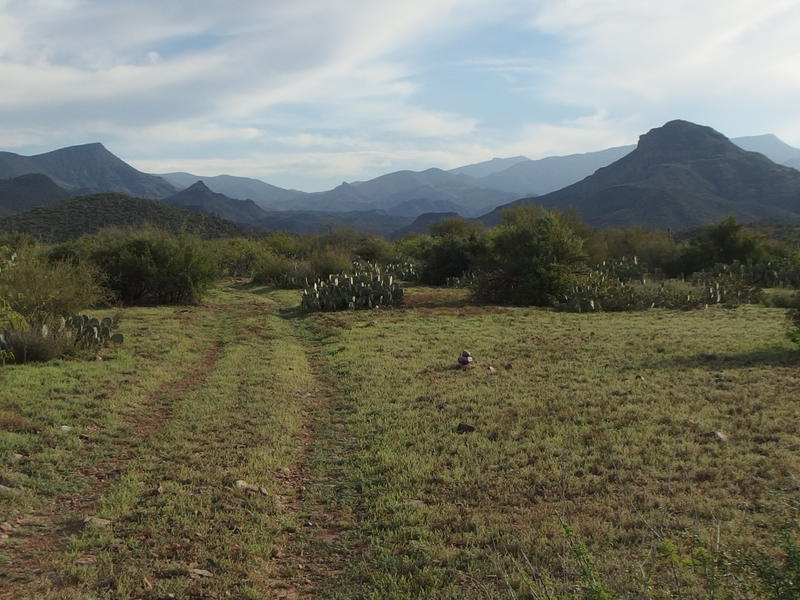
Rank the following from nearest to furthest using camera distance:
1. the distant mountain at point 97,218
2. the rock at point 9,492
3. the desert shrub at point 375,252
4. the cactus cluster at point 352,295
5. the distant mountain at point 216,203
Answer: the rock at point 9,492
the cactus cluster at point 352,295
the desert shrub at point 375,252
the distant mountain at point 97,218
the distant mountain at point 216,203

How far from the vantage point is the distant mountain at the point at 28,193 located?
93.6 metres

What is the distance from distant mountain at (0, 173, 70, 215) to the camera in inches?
3686

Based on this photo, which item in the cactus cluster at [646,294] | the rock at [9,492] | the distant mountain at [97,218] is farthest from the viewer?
the distant mountain at [97,218]

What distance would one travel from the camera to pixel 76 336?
11188 millimetres

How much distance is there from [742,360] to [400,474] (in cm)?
741

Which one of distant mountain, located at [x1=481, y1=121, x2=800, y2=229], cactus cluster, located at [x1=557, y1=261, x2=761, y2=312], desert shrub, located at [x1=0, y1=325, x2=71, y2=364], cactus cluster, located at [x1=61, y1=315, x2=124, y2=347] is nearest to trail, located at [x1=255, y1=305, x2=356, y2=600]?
desert shrub, located at [x1=0, y1=325, x2=71, y2=364]

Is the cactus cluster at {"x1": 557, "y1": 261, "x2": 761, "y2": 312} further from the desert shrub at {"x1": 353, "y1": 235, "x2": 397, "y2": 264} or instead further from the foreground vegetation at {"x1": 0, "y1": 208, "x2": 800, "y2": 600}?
the desert shrub at {"x1": 353, "y1": 235, "x2": 397, "y2": 264}

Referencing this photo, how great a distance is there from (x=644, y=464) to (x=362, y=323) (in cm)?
1110

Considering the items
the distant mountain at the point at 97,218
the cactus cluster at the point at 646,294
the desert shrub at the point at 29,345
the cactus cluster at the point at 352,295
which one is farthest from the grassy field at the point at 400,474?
the distant mountain at the point at 97,218

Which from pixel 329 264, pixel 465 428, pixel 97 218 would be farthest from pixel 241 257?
pixel 465 428

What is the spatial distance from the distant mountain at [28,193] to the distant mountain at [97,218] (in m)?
38.8

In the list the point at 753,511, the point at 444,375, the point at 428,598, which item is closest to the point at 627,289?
the point at 444,375

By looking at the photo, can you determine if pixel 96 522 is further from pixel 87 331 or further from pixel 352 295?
pixel 352 295

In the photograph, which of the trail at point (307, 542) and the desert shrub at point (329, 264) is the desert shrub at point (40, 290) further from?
the desert shrub at point (329, 264)
